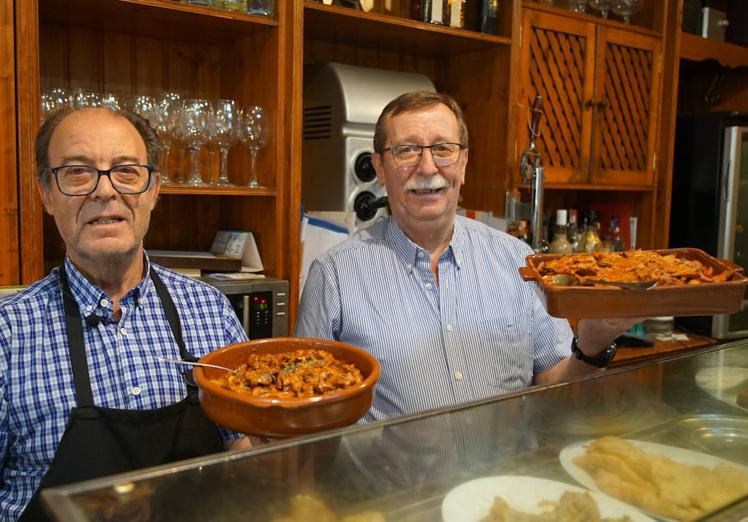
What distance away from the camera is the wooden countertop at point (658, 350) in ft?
10.1

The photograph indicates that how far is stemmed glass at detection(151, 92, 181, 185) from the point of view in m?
2.35

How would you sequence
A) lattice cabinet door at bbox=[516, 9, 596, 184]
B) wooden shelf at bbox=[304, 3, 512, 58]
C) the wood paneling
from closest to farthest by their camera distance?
the wood paneling, wooden shelf at bbox=[304, 3, 512, 58], lattice cabinet door at bbox=[516, 9, 596, 184]

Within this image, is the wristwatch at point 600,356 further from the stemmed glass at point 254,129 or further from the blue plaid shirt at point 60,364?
the stemmed glass at point 254,129

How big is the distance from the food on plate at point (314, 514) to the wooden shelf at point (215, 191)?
164cm

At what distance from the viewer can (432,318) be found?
1.72 metres

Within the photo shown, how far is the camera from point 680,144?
3789 mm

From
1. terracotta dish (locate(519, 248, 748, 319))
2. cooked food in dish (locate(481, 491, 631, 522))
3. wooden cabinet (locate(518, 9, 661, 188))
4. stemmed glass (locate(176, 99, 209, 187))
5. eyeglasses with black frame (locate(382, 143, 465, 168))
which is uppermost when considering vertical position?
wooden cabinet (locate(518, 9, 661, 188))

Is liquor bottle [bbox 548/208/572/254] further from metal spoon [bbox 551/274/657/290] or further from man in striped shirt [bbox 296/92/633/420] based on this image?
metal spoon [bbox 551/274/657/290]

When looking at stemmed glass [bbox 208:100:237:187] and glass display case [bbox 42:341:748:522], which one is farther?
stemmed glass [bbox 208:100:237:187]

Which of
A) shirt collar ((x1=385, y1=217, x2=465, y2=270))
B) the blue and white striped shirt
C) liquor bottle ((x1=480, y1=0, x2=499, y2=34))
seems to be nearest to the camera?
the blue and white striped shirt

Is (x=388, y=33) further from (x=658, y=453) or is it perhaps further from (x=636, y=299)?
(x=658, y=453)

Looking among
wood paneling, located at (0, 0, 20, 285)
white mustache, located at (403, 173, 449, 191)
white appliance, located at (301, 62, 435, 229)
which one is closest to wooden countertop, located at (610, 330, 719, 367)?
white appliance, located at (301, 62, 435, 229)

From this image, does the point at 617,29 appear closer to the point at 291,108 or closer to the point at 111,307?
the point at 291,108

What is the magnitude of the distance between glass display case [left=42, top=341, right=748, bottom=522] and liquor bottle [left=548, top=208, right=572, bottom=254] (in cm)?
217
